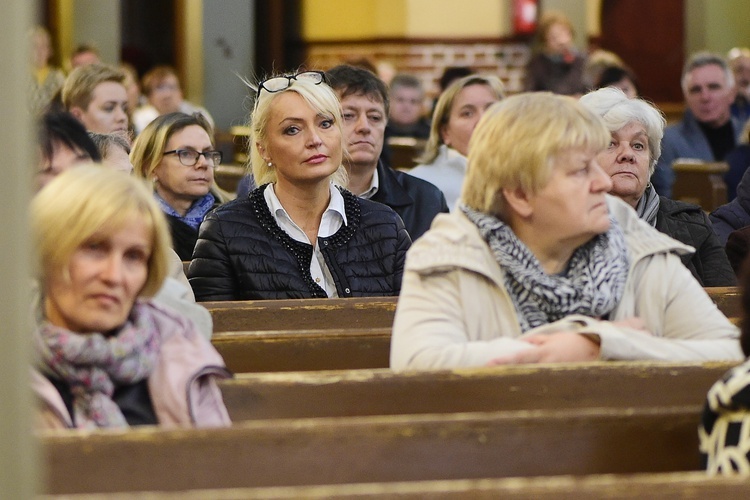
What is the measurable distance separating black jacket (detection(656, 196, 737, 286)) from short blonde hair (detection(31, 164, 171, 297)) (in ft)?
7.22

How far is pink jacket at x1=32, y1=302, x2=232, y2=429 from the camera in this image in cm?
219

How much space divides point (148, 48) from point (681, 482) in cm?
1358

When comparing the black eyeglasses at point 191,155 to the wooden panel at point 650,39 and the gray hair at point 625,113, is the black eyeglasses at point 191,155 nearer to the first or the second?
the gray hair at point 625,113

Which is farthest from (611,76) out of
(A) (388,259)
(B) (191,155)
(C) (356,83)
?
(A) (388,259)

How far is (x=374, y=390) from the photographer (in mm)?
2324

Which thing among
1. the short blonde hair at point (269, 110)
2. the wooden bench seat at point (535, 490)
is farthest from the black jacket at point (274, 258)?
the wooden bench seat at point (535, 490)

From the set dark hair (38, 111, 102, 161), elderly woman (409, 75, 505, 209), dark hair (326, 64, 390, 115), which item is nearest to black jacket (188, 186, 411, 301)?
dark hair (38, 111, 102, 161)

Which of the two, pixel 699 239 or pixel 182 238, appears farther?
pixel 182 238

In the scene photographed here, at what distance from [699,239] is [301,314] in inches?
52.3

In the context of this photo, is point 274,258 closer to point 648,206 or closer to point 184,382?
point 648,206

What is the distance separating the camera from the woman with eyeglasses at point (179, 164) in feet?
15.7

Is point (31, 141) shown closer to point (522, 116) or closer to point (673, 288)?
point (522, 116)

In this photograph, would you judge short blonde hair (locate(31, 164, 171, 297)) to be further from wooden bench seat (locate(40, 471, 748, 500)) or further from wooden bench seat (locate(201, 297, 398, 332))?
wooden bench seat (locate(201, 297, 398, 332))

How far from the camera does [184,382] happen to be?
2197 millimetres
